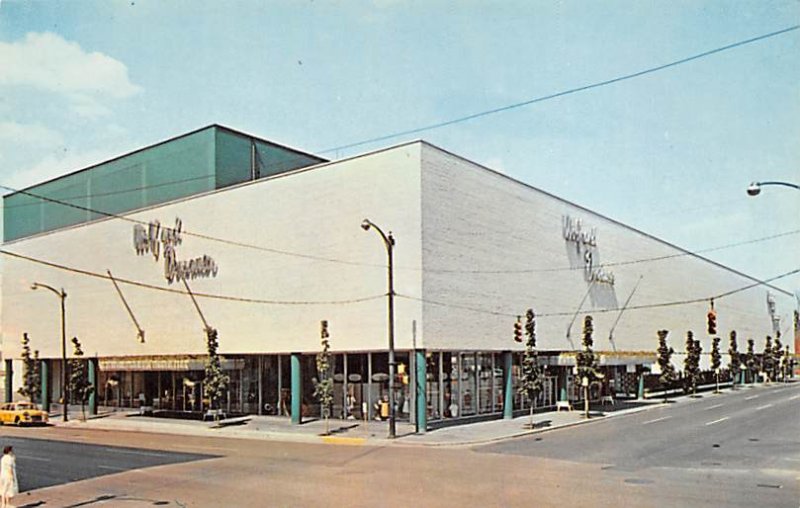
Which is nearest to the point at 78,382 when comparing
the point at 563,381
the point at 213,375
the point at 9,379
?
the point at 213,375

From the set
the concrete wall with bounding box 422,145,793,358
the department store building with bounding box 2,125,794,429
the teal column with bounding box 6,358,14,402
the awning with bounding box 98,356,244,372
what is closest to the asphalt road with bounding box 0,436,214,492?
the department store building with bounding box 2,125,794,429

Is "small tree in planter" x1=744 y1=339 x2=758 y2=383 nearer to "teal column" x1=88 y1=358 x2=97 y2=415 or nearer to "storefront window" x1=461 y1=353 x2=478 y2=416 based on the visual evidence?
"storefront window" x1=461 y1=353 x2=478 y2=416

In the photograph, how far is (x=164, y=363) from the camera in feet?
165

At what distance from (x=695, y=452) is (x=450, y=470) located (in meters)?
9.20

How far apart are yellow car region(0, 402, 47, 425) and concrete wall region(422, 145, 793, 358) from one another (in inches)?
992

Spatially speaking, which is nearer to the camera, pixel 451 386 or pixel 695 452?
pixel 695 452

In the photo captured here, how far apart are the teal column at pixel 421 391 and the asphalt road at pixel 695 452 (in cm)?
500

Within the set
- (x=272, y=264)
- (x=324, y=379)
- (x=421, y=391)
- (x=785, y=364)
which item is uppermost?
(x=272, y=264)

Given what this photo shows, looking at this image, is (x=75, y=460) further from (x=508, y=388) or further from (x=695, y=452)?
(x=508, y=388)

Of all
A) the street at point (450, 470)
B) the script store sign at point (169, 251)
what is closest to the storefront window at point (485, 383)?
the street at point (450, 470)

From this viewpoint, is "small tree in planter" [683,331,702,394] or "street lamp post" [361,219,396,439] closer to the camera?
"street lamp post" [361,219,396,439]

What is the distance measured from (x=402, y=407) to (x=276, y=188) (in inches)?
540

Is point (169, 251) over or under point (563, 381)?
over

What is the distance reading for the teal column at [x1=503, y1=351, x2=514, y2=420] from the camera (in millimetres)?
44000
